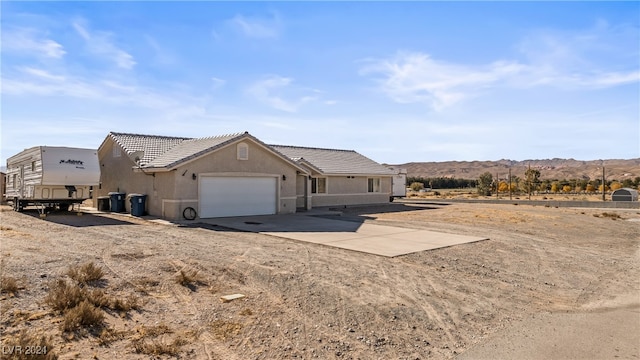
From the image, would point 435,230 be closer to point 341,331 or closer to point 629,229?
point 629,229

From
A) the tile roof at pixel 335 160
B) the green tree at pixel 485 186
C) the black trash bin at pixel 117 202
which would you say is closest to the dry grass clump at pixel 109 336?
the black trash bin at pixel 117 202

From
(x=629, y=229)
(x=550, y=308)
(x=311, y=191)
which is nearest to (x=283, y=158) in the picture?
(x=311, y=191)

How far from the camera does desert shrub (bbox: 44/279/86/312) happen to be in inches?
249

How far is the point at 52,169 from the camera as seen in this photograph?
20.6m

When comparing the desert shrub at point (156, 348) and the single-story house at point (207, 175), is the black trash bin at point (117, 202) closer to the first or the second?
the single-story house at point (207, 175)

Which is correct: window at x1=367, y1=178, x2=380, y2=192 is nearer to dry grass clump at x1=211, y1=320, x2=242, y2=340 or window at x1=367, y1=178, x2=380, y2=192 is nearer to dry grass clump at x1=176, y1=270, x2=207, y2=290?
dry grass clump at x1=176, y1=270, x2=207, y2=290

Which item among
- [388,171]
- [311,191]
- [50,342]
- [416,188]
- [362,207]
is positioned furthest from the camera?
[416,188]

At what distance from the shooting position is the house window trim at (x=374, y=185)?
1313 inches

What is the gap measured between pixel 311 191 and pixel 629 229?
1634 cm

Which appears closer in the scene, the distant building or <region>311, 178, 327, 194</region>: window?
<region>311, 178, 327, 194</region>: window

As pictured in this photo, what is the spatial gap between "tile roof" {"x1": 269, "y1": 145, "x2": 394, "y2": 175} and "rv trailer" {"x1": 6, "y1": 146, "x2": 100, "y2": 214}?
38.7 feet

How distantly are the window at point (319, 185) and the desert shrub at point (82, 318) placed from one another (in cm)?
2315

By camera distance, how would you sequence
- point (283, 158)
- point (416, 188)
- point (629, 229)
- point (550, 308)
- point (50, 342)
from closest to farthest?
point (50, 342) < point (550, 308) < point (629, 229) < point (283, 158) < point (416, 188)

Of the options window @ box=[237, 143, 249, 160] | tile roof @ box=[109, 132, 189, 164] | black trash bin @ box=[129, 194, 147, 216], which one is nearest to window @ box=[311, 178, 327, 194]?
window @ box=[237, 143, 249, 160]
